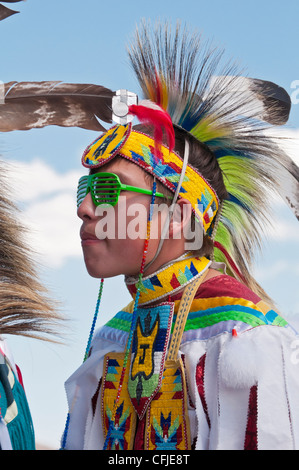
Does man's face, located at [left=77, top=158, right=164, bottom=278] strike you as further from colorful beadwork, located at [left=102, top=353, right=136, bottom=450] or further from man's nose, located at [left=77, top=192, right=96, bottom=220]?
colorful beadwork, located at [left=102, top=353, right=136, bottom=450]

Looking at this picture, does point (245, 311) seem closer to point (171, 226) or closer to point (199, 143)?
point (171, 226)

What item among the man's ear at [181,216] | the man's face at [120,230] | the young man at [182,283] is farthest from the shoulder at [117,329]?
the man's ear at [181,216]

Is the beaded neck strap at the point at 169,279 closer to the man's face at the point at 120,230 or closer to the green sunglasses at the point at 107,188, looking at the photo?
the man's face at the point at 120,230

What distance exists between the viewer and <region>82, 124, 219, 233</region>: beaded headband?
7.91ft

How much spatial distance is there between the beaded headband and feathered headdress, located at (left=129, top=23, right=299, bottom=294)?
0.53 feet

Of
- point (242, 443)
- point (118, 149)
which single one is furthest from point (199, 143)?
point (242, 443)

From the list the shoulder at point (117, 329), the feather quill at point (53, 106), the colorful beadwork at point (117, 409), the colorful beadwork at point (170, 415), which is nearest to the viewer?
the colorful beadwork at point (170, 415)

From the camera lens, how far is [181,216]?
2426mm

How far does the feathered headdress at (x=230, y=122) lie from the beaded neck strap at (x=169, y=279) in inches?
10.0

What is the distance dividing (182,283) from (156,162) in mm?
449

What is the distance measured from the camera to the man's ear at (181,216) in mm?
2404

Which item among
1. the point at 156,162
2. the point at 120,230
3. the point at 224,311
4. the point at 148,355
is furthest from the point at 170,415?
the point at 156,162

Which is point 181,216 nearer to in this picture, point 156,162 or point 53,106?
point 156,162
